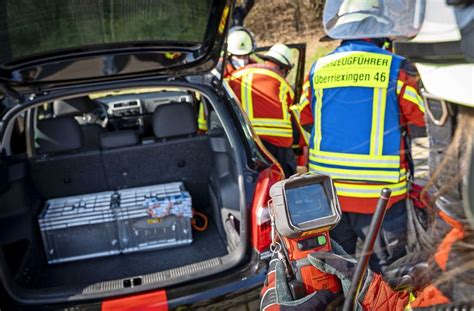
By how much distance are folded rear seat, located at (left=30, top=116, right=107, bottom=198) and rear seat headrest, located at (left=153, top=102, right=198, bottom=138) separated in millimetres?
457

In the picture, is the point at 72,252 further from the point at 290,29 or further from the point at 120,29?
the point at 290,29

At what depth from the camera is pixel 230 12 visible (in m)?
2.63

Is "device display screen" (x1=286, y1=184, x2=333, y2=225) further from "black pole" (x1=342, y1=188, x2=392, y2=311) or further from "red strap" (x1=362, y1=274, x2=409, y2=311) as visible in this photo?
"black pole" (x1=342, y1=188, x2=392, y2=311)

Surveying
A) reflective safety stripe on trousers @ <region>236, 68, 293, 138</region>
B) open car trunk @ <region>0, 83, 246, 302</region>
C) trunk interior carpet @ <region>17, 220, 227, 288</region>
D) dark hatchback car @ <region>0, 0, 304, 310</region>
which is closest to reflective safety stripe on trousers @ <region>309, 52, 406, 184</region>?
dark hatchback car @ <region>0, 0, 304, 310</region>

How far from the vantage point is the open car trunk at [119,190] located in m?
2.45

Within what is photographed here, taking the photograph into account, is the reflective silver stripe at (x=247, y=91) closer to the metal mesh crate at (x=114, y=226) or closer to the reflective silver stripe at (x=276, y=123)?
the reflective silver stripe at (x=276, y=123)

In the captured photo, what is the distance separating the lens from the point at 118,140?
10.6 ft

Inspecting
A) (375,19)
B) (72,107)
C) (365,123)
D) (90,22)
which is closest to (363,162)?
(365,123)

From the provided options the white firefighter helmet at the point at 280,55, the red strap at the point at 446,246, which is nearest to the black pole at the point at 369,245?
the red strap at the point at 446,246

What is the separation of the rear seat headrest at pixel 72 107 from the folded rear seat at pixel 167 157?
125cm

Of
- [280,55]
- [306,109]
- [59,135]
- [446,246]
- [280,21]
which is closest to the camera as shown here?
[446,246]

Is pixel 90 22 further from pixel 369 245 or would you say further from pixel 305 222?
pixel 369 245

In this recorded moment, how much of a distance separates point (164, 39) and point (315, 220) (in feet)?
5.77

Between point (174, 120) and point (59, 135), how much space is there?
0.74 meters
